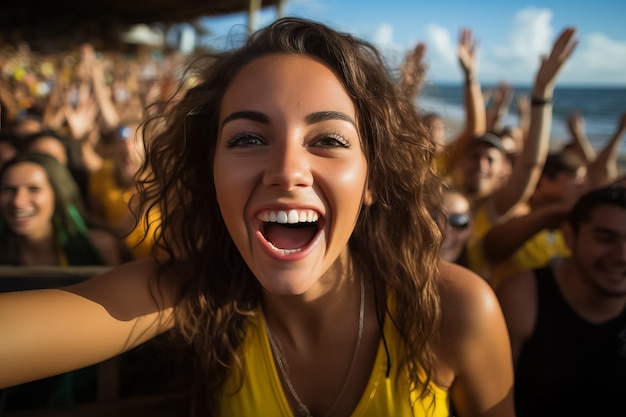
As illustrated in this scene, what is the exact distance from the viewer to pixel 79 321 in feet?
3.65

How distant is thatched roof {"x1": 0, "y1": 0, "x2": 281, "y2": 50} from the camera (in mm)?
16188

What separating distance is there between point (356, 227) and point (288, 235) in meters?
0.27

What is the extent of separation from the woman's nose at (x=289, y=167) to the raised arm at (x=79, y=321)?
533 mm

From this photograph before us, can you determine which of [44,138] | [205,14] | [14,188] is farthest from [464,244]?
[205,14]

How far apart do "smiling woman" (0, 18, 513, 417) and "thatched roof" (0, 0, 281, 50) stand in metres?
14.9

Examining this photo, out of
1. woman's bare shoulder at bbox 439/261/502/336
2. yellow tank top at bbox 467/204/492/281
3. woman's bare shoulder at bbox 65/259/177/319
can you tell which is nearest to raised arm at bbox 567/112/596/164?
yellow tank top at bbox 467/204/492/281

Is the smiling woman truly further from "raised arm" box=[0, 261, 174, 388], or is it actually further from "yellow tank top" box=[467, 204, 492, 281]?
"yellow tank top" box=[467, 204, 492, 281]

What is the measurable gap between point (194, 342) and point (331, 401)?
0.47 metres

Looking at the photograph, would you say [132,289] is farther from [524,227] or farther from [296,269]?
[524,227]

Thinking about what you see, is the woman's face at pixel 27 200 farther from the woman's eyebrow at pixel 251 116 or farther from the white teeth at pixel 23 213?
the woman's eyebrow at pixel 251 116

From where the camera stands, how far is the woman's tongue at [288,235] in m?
1.28

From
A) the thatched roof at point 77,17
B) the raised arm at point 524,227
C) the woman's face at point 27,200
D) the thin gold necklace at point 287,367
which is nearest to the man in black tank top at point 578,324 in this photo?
the raised arm at point 524,227

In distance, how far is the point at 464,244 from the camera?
97.4 inches

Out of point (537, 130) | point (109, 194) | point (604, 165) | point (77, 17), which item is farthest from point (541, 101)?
point (77, 17)
